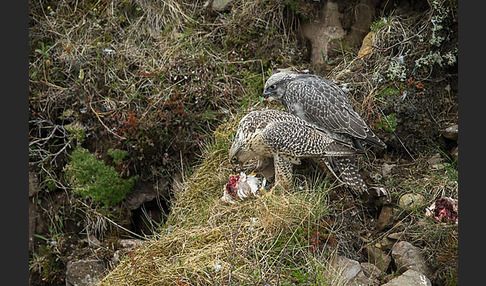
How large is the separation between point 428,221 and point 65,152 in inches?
166

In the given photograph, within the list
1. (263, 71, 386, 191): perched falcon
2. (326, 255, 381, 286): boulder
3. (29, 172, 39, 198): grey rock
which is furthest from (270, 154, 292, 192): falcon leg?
(29, 172, 39, 198): grey rock

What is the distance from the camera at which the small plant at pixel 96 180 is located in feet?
21.1

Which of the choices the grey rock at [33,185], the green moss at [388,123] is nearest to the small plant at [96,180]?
the grey rock at [33,185]

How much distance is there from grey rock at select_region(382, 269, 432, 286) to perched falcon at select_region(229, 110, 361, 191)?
124 centimetres

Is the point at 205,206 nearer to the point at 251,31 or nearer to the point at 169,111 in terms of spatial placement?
the point at 169,111

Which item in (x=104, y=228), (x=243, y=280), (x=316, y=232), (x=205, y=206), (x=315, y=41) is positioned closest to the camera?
(x=243, y=280)

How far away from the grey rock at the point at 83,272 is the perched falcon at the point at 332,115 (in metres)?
2.67

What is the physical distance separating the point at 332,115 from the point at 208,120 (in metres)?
1.83

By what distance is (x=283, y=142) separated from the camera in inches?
206

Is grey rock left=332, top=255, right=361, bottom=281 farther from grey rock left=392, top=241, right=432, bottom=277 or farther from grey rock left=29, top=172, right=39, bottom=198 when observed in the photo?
grey rock left=29, top=172, right=39, bottom=198

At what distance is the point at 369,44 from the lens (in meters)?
6.61

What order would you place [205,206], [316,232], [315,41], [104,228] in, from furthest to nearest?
[315,41], [104,228], [205,206], [316,232]

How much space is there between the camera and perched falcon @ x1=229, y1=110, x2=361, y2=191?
207 inches

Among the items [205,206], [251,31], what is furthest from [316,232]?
[251,31]
